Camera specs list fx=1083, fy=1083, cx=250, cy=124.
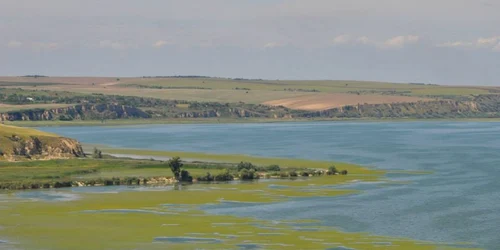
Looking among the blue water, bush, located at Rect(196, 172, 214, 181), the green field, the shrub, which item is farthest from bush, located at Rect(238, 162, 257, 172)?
the blue water

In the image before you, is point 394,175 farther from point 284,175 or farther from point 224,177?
point 224,177

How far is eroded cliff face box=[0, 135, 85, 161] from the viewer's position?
347 feet

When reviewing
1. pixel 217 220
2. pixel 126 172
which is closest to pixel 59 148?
pixel 126 172

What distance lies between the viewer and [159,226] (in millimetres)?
65000

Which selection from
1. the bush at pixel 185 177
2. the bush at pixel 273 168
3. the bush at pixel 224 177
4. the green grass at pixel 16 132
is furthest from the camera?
the green grass at pixel 16 132

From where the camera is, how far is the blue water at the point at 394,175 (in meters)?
65.3

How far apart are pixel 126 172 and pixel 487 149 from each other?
4998 centimetres

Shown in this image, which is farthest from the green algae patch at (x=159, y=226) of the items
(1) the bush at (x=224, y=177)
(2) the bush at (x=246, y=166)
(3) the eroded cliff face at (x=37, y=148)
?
(3) the eroded cliff face at (x=37, y=148)

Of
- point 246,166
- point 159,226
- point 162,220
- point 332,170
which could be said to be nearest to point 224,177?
point 246,166

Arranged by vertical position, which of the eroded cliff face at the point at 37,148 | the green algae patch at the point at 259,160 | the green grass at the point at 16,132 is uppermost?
the green grass at the point at 16,132

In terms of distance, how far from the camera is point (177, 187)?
88.1 metres

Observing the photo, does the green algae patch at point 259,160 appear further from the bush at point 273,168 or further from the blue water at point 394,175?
the bush at point 273,168

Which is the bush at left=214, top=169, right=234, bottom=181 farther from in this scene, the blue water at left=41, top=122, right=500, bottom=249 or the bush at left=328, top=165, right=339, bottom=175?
the blue water at left=41, top=122, right=500, bottom=249

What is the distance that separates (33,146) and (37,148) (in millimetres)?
459
